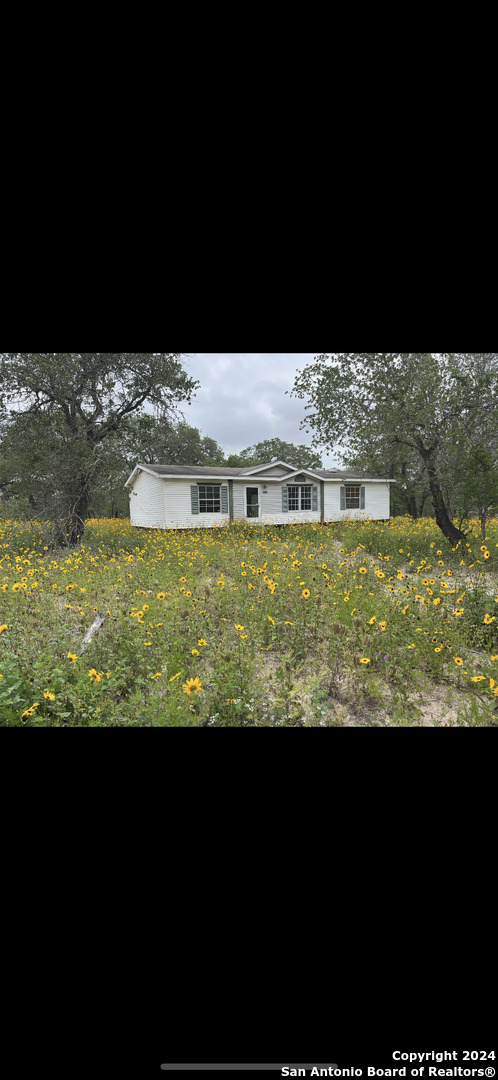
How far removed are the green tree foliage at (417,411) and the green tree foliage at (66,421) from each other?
10.4ft

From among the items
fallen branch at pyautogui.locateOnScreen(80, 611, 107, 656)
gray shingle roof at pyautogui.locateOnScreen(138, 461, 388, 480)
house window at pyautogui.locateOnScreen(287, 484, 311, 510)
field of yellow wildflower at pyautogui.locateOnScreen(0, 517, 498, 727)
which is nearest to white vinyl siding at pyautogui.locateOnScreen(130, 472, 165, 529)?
gray shingle roof at pyautogui.locateOnScreen(138, 461, 388, 480)

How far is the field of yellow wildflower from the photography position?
194 centimetres

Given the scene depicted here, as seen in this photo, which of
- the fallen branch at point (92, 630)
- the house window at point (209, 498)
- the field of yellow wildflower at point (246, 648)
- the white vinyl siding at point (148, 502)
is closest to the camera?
the field of yellow wildflower at point (246, 648)

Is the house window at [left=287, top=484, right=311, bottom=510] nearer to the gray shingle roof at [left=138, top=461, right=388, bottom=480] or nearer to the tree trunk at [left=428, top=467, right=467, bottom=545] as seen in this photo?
the gray shingle roof at [left=138, top=461, right=388, bottom=480]

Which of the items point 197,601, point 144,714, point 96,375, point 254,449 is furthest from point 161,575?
point 254,449

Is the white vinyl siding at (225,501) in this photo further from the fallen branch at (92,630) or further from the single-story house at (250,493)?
the fallen branch at (92,630)

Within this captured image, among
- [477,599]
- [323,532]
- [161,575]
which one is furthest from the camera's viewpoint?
[323,532]

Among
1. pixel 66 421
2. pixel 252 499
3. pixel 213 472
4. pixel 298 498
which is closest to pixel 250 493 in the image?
pixel 252 499

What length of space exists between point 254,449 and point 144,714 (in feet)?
36.9

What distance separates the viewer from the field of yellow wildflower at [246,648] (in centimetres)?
194

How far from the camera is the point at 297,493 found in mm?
12586

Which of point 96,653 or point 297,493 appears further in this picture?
point 297,493

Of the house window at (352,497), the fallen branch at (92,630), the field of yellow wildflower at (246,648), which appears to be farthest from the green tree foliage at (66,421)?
the house window at (352,497)
